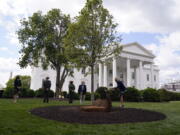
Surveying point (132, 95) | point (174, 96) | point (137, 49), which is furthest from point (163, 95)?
point (137, 49)

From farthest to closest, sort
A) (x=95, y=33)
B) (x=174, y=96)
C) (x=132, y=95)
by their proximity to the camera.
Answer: (x=174, y=96) → (x=132, y=95) → (x=95, y=33)

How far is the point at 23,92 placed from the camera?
25.9 m

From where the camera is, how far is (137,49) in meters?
49.0

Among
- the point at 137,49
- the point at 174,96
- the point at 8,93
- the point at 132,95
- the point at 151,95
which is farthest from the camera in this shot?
the point at 137,49

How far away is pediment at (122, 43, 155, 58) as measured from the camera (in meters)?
47.3

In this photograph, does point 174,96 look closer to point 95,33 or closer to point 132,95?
point 132,95

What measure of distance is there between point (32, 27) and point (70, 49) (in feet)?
37.7

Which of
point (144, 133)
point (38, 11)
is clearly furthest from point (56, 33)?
point (144, 133)

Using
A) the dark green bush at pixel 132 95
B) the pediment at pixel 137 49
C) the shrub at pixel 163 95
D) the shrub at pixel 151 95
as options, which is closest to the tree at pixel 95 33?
the dark green bush at pixel 132 95

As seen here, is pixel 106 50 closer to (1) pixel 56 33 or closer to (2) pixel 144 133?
(2) pixel 144 133

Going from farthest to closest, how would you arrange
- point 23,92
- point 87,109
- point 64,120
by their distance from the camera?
point 23,92 → point 87,109 → point 64,120

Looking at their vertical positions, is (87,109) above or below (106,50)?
below

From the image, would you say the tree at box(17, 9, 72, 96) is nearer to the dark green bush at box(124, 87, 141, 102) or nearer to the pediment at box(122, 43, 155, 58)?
the dark green bush at box(124, 87, 141, 102)

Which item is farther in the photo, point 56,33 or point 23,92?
point 56,33
